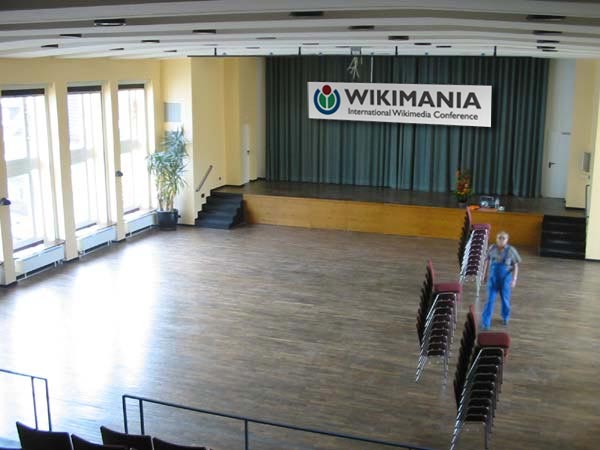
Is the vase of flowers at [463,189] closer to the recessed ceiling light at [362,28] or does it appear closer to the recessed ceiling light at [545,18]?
the recessed ceiling light at [362,28]

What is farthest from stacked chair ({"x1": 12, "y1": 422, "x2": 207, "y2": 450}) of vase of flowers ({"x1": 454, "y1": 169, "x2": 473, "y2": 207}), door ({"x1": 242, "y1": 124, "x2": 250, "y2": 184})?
door ({"x1": 242, "y1": 124, "x2": 250, "y2": 184})

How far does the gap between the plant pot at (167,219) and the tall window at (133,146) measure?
0.53m

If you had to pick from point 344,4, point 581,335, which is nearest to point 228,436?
point 344,4

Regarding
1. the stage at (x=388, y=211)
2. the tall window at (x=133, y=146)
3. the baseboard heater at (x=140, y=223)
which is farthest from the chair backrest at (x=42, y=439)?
the stage at (x=388, y=211)

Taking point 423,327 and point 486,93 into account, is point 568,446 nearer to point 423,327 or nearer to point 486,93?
point 423,327

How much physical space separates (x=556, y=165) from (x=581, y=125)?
1641 millimetres

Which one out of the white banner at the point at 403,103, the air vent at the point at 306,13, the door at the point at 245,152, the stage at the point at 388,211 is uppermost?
the air vent at the point at 306,13

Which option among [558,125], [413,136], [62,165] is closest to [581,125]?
[558,125]

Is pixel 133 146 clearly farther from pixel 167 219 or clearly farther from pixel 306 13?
pixel 306 13

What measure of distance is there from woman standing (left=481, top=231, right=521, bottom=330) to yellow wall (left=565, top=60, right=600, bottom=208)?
632 centimetres

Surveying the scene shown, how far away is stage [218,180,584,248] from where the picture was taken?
1480 cm

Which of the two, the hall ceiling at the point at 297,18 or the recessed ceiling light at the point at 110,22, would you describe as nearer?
the hall ceiling at the point at 297,18

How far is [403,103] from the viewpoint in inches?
679

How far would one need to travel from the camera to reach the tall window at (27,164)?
12164mm
